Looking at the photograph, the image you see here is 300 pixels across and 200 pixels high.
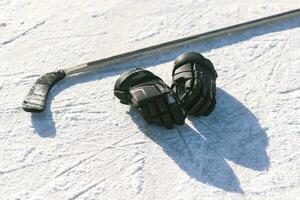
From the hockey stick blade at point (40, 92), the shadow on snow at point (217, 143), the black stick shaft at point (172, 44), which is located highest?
the hockey stick blade at point (40, 92)

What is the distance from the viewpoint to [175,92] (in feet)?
11.9

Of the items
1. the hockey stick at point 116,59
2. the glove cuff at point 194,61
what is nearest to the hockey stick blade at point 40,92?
the hockey stick at point 116,59

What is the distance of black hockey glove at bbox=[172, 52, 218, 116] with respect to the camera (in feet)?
11.4

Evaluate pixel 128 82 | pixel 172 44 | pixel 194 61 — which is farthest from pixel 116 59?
pixel 194 61

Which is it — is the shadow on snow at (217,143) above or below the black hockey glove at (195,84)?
below

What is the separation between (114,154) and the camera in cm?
334

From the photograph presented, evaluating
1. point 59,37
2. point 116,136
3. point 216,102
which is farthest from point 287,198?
point 59,37

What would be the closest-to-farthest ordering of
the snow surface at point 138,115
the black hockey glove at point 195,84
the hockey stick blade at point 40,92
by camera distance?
the snow surface at point 138,115 < the black hockey glove at point 195,84 < the hockey stick blade at point 40,92

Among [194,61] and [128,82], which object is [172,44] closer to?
[194,61]

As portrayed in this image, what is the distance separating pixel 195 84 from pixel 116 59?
89cm

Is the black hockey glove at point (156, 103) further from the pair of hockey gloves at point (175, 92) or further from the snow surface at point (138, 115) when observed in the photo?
the snow surface at point (138, 115)

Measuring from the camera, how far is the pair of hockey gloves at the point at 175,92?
3357mm

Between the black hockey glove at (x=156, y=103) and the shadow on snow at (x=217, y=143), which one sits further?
the black hockey glove at (x=156, y=103)

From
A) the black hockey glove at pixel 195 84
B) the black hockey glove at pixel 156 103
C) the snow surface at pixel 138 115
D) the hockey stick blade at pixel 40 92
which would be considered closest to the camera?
the snow surface at pixel 138 115
